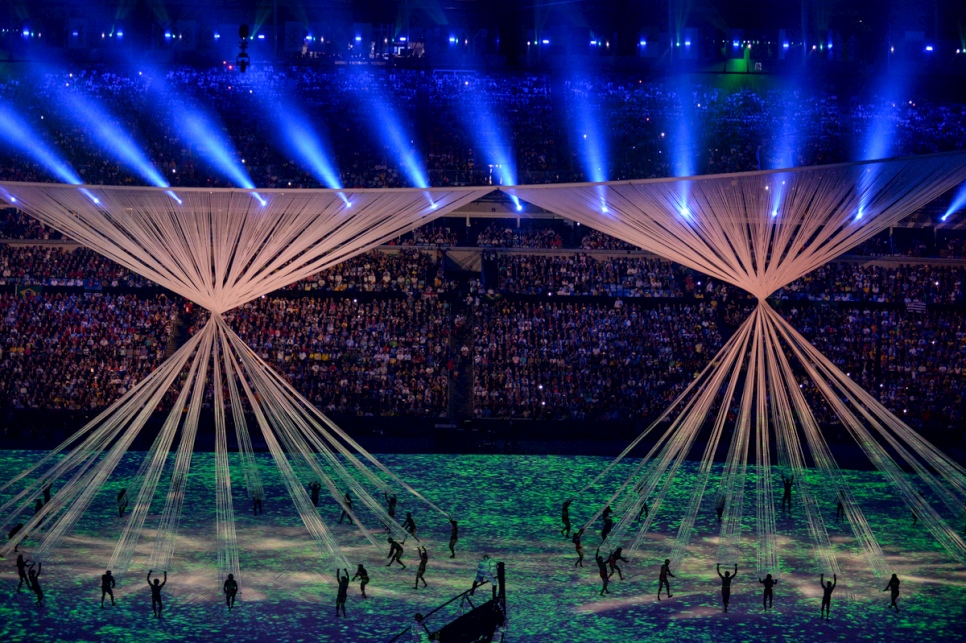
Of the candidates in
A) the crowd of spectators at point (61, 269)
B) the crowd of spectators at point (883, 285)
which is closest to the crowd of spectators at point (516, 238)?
the crowd of spectators at point (883, 285)

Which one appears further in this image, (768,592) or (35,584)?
(768,592)

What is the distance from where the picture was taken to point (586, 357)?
36094 mm

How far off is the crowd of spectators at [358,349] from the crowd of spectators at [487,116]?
255 inches

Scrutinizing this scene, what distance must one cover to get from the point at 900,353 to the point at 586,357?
996 centimetres

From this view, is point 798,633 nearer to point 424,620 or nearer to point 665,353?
point 424,620

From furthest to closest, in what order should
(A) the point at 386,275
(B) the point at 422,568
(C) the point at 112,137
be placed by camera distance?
1. (C) the point at 112,137
2. (A) the point at 386,275
3. (B) the point at 422,568

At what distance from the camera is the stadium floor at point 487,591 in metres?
17.9

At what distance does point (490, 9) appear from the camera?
143ft

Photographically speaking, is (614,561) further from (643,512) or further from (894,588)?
(643,512)

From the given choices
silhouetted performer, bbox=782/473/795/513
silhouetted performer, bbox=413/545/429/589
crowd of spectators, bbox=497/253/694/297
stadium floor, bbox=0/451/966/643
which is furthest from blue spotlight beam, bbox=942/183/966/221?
silhouetted performer, bbox=413/545/429/589

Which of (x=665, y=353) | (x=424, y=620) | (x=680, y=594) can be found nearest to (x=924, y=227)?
(x=665, y=353)

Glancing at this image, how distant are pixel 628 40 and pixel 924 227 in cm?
1360

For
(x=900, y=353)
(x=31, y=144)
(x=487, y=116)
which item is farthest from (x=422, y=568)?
(x=31, y=144)

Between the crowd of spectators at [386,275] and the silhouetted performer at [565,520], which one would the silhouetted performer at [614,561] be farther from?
the crowd of spectators at [386,275]
